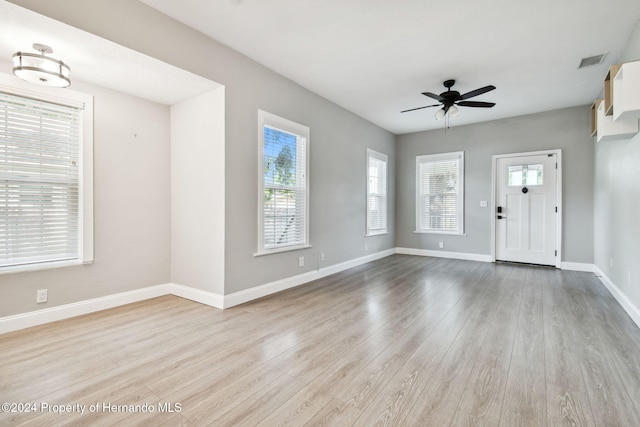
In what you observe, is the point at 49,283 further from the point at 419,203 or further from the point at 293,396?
the point at 419,203

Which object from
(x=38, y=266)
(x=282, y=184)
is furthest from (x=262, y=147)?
(x=38, y=266)

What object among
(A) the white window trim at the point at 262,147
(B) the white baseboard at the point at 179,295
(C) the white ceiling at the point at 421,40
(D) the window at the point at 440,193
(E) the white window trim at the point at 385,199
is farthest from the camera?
(D) the window at the point at 440,193

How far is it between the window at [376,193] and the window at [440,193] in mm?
876

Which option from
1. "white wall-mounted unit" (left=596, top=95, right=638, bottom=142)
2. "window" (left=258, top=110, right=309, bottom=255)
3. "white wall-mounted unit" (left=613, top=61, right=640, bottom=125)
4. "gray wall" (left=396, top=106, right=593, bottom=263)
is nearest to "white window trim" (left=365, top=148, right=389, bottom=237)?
"gray wall" (left=396, top=106, right=593, bottom=263)

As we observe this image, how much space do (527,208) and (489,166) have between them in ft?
3.51

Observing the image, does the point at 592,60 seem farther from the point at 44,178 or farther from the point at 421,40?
the point at 44,178

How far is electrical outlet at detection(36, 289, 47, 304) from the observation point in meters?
2.85

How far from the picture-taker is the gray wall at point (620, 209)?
116 inches

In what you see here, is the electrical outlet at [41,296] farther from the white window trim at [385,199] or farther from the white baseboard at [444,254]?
the white baseboard at [444,254]

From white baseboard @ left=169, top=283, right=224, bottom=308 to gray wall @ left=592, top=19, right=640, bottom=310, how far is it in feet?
13.8

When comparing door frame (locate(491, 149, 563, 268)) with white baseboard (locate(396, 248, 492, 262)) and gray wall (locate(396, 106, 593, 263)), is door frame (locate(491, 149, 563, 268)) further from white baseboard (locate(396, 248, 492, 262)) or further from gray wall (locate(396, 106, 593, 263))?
white baseboard (locate(396, 248, 492, 262))

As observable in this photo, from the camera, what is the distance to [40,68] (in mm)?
2393

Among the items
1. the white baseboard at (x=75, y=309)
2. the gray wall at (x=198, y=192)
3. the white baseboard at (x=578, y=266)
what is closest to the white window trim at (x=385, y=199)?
the white baseboard at (x=578, y=266)

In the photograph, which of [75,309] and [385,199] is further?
[385,199]
